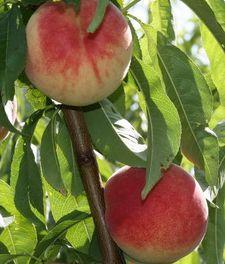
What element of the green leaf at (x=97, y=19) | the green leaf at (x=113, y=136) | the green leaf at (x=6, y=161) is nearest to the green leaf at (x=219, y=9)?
the green leaf at (x=113, y=136)

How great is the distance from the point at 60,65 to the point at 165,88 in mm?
380

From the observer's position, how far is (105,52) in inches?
52.6

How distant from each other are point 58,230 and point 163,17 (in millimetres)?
548

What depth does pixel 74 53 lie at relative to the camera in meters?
1.33

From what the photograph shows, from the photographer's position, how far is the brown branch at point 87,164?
1.58 meters

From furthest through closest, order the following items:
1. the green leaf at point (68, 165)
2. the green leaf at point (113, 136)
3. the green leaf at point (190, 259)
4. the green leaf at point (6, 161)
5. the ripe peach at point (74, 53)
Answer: the green leaf at point (6, 161), the green leaf at point (190, 259), the green leaf at point (68, 165), the green leaf at point (113, 136), the ripe peach at point (74, 53)

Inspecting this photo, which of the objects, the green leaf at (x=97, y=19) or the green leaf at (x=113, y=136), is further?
the green leaf at (x=113, y=136)

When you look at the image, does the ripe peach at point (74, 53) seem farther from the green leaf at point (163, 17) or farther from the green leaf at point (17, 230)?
the green leaf at point (17, 230)

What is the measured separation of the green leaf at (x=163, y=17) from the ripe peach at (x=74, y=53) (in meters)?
0.39

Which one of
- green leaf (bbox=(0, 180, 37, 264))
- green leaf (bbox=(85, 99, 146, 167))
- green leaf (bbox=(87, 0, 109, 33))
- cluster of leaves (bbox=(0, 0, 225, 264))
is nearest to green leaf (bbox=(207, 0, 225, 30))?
cluster of leaves (bbox=(0, 0, 225, 264))

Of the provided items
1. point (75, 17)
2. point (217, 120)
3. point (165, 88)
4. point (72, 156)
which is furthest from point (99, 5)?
point (217, 120)

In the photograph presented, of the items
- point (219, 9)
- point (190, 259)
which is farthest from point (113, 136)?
point (190, 259)

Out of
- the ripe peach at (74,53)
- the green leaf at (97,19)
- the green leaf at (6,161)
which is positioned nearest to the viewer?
the green leaf at (97,19)

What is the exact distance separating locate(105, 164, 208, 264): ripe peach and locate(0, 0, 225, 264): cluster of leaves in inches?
2.4
